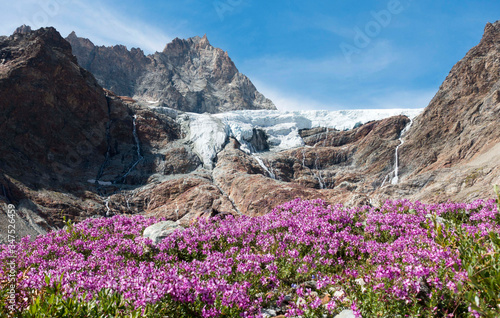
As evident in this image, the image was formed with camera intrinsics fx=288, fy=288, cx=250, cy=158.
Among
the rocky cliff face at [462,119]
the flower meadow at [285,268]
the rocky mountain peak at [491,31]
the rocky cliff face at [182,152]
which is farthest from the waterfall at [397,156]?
the flower meadow at [285,268]

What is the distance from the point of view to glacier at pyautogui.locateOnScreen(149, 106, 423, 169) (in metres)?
53.7

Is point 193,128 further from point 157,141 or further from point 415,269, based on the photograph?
point 415,269

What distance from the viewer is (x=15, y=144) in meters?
36.9

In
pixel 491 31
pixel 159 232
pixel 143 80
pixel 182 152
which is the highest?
pixel 143 80

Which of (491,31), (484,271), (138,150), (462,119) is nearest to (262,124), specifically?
(138,150)

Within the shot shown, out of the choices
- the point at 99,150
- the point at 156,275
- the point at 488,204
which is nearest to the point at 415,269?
the point at 156,275

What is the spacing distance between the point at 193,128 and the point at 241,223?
5092 cm

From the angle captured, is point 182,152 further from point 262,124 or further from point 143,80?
point 143,80

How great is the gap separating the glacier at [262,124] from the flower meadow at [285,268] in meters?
39.5

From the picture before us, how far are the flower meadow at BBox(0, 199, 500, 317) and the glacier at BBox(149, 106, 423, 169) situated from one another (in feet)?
130

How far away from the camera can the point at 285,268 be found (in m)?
5.70

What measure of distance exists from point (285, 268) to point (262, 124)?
6898cm

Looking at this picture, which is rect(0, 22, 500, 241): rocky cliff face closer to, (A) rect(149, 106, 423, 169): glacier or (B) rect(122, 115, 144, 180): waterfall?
(B) rect(122, 115, 144, 180): waterfall

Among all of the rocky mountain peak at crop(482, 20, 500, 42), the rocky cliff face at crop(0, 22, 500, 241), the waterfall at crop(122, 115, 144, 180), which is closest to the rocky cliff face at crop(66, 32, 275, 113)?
the waterfall at crop(122, 115, 144, 180)
